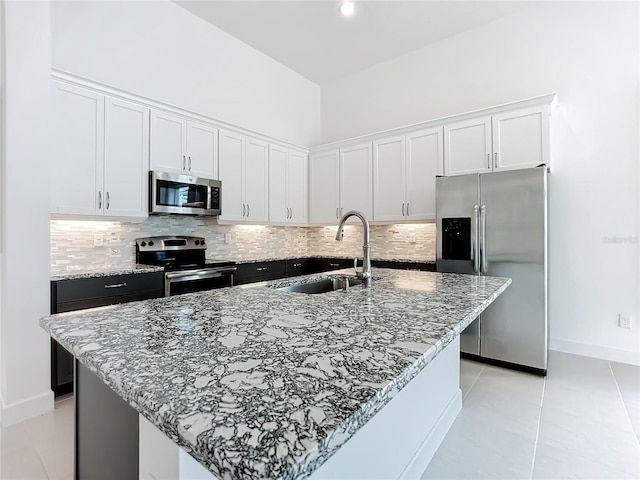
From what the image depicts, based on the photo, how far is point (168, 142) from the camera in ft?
10.5

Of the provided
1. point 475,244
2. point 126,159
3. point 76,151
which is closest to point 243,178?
point 126,159

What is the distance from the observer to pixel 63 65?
2.72 m

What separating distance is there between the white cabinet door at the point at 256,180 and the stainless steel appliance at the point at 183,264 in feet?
2.30

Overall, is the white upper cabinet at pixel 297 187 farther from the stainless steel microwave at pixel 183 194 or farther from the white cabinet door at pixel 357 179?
the stainless steel microwave at pixel 183 194

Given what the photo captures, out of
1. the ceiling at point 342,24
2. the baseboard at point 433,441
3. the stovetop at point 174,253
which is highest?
the ceiling at point 342,24

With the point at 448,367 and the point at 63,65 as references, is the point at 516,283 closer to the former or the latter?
the point at 448,367

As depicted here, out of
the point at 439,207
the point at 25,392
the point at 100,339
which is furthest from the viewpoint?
the point at 439,207

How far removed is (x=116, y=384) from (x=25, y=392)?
2.30 m

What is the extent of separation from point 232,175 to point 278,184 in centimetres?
71

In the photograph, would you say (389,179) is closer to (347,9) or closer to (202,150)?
(347,9)

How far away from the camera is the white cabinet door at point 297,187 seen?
4496 mm

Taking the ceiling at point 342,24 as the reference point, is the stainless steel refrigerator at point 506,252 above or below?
below

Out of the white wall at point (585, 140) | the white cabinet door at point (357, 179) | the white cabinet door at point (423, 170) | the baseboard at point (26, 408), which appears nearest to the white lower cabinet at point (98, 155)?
the baseboard at point (26, 408)

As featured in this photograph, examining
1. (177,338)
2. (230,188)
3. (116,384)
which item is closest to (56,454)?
(177,338)
